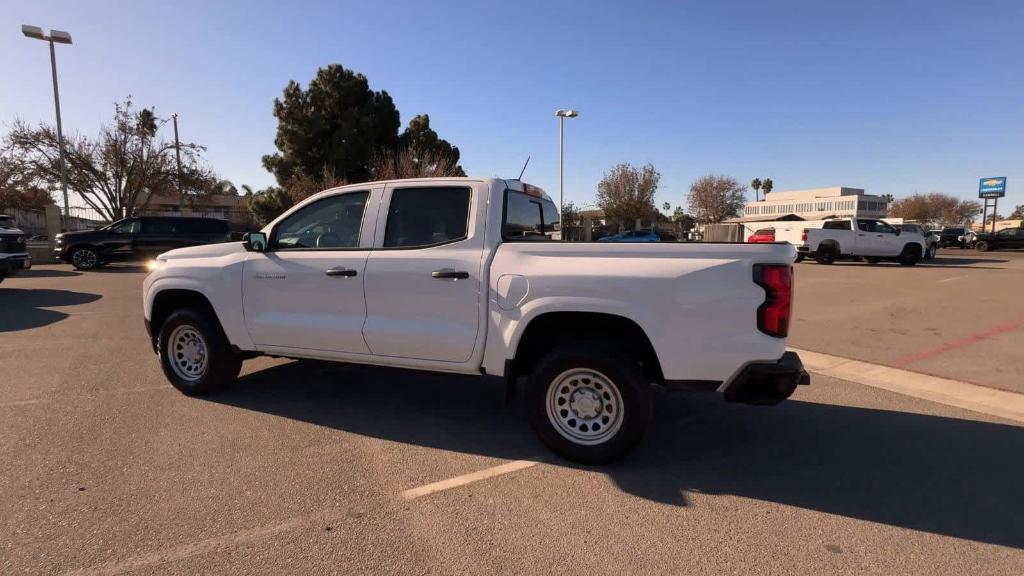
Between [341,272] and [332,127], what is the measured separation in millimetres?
29565

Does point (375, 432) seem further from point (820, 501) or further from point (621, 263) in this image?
point (820, 501)

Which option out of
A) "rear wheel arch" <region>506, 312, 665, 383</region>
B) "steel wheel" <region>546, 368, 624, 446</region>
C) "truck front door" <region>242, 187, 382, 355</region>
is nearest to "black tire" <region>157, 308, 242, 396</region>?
"truck front door" <region>242, 187, 382, 355</region>

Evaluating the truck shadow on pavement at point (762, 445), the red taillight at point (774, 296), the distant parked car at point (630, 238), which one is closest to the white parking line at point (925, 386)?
the truck shadow on pavement at point (762, 445)

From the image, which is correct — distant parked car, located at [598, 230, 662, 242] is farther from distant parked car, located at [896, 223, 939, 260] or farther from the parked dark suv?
the parked dark suv

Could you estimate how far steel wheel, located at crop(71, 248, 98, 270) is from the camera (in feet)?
58.0

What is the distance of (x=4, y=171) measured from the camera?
2625 cm

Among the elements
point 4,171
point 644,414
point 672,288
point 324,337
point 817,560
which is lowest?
point 817,560

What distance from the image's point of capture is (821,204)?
9800cm

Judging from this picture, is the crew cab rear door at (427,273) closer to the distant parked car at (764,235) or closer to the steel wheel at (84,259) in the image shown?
the steel wheel at (84,259)

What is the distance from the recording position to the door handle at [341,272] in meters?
4.15

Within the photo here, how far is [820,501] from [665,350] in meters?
1.24

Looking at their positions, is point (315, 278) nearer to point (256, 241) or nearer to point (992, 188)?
point (256, 241)

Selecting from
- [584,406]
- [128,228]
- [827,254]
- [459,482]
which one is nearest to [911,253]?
[827,254]

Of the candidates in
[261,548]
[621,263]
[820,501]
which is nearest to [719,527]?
[820,501]
